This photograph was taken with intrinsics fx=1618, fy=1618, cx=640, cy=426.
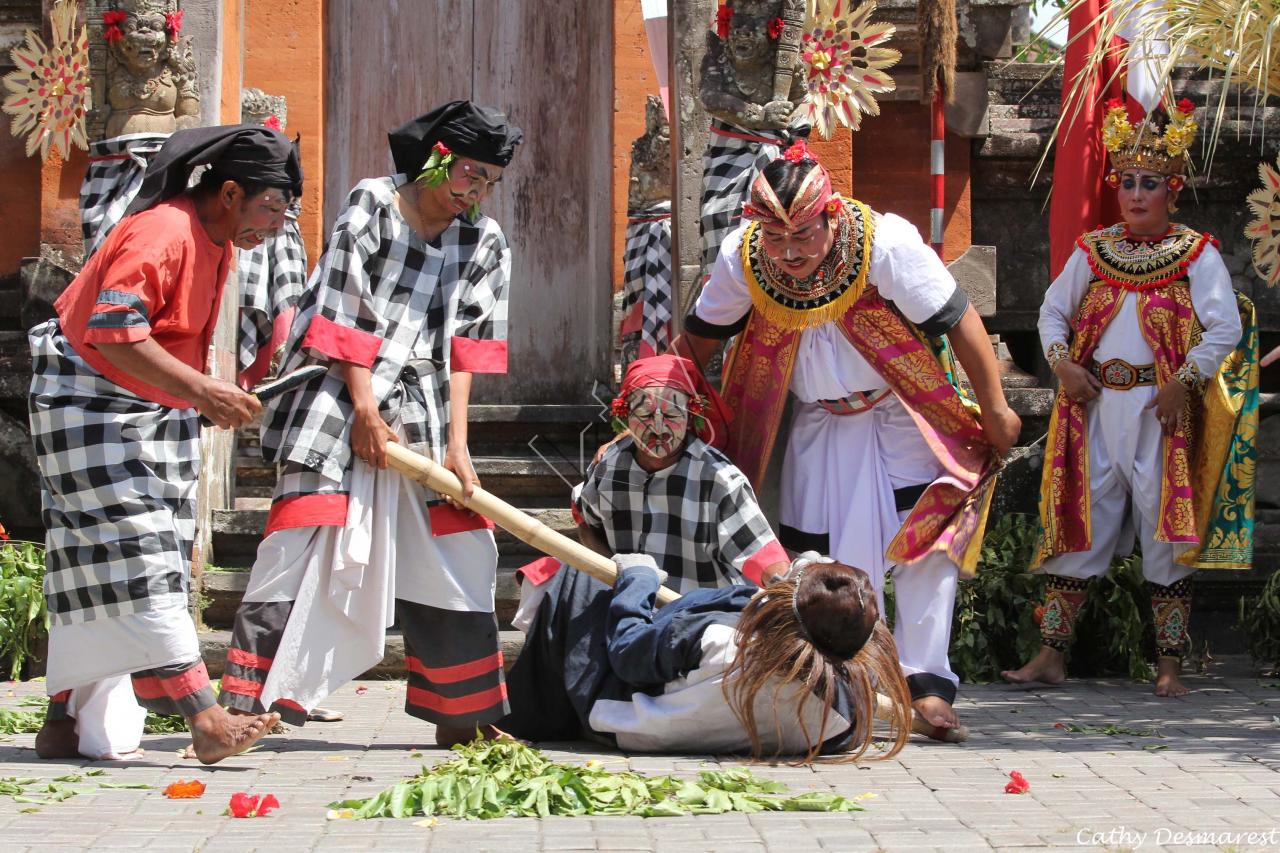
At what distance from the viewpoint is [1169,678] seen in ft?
21.4

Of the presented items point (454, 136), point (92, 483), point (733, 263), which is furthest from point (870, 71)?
point (92, 483)

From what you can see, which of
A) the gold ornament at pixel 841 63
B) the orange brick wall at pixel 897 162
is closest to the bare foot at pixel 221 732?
the gold ornament at pixel 841 63

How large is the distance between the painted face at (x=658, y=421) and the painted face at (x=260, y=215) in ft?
4.18

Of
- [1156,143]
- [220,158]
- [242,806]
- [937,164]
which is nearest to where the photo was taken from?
[242,806]

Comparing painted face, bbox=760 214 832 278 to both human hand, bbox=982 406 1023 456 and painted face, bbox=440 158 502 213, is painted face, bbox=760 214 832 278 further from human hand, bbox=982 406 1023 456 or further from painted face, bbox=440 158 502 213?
painted face, bbox=440 158 502 213

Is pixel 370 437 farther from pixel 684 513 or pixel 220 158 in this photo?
pixel 684 513

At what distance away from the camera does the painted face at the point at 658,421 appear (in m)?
5.22

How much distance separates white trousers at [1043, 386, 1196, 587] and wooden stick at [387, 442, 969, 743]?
1794mm

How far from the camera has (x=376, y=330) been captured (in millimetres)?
5051

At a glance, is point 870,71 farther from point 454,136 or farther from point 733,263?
point 454,136

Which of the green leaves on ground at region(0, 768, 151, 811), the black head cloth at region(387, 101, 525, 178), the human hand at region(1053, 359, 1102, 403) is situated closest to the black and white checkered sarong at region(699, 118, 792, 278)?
the human hand at region(1053, 359, 1102, 403)

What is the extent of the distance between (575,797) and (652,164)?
565 cm

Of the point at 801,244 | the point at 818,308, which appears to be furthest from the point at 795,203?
the point at 818,308

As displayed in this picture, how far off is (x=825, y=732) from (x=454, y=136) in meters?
2.13
